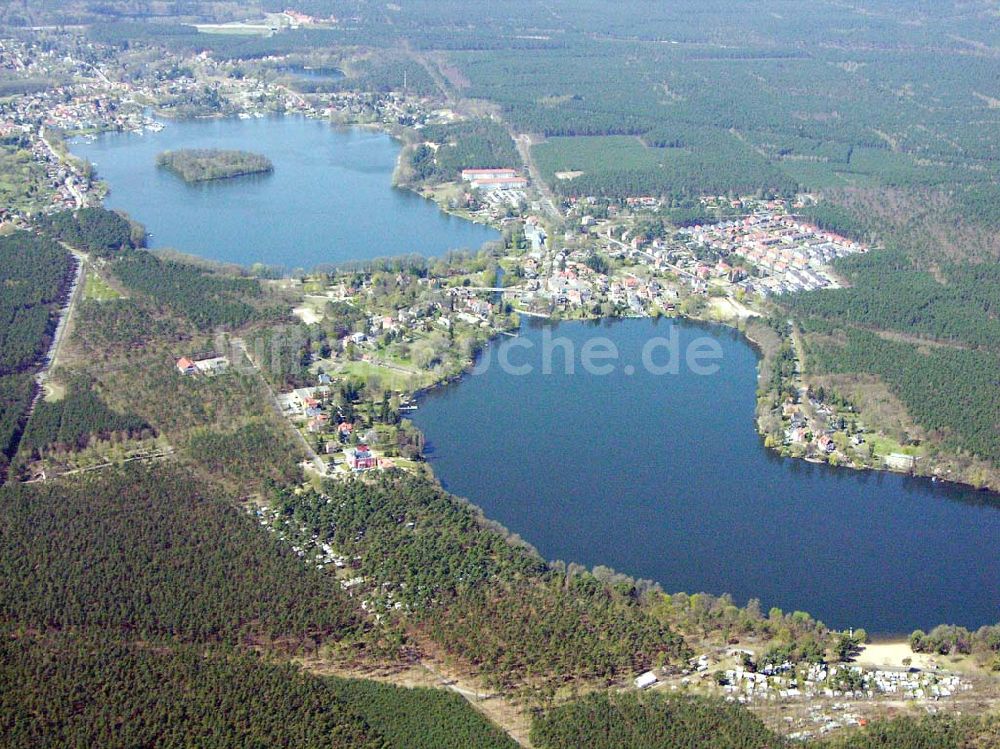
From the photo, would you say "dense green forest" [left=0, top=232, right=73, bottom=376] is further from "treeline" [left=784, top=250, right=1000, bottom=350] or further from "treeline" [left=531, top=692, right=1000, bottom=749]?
"treeline" [left=784, top=250, right=1000, bottom=350]

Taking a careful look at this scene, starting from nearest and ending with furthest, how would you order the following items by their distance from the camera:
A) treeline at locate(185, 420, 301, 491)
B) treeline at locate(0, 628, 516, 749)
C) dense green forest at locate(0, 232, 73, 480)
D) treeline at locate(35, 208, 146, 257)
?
treeline at locate(0, 628, 516, 749)
treeline at locate(185, 420, 301, 491)
dense green forest at locate(0, 232, 73, 480)
treeline at locate(35, 208, 146, 257)

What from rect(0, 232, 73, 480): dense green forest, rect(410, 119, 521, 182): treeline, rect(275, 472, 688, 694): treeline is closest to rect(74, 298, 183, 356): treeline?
rect(0, 232, 73, 480): dense green forest

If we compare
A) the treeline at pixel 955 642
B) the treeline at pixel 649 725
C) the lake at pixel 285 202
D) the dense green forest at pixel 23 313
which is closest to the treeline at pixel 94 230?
the dense green forest at pixel 23 313

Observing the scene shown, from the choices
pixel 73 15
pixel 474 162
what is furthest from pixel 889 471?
pixel 73 15

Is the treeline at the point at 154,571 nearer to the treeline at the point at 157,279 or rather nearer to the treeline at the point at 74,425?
the treeline at the point at 74,425

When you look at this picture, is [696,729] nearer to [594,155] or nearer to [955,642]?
[955,642]

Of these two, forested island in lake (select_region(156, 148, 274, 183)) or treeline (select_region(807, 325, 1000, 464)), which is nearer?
treeline (select_region(807, 325, 1000, 464))

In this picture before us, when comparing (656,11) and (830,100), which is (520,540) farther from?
(656,11)

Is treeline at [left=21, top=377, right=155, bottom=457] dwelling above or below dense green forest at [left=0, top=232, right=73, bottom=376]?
below
